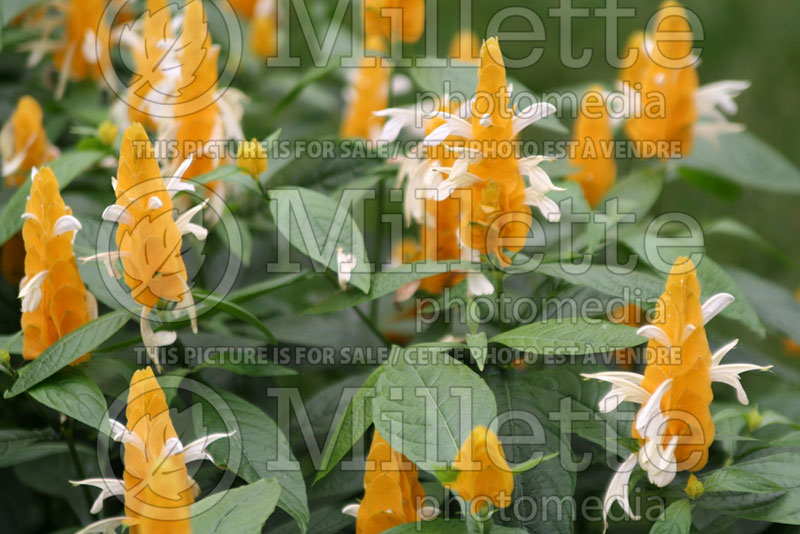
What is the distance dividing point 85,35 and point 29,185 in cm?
53

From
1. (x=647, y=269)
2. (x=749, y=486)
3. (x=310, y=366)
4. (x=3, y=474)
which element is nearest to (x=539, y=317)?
(x=647, y=269)

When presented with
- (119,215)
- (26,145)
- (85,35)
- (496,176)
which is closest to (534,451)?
(496,176)

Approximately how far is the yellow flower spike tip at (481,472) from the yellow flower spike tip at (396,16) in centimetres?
81

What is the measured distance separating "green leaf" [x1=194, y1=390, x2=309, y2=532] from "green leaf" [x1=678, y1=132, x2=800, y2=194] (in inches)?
38.7

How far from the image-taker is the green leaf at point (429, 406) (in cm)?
83

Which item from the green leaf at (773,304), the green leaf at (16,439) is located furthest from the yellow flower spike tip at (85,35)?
the green leaf at (773,304)

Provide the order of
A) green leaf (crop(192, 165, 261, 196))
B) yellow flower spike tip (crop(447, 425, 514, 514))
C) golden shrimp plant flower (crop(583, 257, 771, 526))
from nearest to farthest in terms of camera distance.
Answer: yellow flower spike tip (crop(447, 425, 514, 514)) < golden shrimp plant flower (crop(583, 257, 771, 526)) < green leaf (crop(192, 165, 261, 196))

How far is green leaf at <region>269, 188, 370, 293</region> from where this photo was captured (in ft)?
3.40

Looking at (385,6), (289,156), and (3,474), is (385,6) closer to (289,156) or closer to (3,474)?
(289,156)

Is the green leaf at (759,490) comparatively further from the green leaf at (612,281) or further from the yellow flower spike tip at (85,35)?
the yellow flower spike tip at (85,35)

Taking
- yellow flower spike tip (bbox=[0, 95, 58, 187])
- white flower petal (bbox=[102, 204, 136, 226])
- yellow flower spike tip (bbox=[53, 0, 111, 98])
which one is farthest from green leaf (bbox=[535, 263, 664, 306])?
yellow flower spike tip (bbox=[53, 0, 111, 98])

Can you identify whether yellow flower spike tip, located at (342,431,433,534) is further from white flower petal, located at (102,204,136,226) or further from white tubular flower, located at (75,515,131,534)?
white flower petal, located at (102,204,136,226)

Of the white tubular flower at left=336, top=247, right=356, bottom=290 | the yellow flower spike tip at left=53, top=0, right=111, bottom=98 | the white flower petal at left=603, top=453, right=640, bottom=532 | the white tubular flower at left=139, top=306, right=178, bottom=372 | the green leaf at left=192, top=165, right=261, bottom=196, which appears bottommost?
the white flower petal at left=603, top=453, right=640, bottom=532

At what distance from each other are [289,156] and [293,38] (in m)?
1.93
